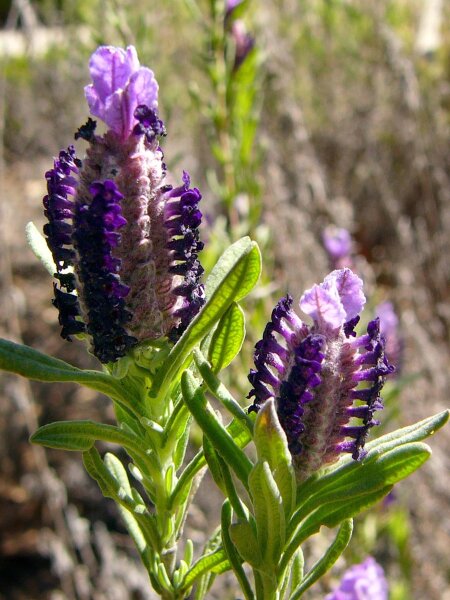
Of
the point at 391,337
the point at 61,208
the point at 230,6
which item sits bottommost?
the point at 61,208

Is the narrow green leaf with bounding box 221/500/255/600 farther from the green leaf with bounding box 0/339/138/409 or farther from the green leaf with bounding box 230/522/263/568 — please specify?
the green leaf with bounding box 0/339/138/409

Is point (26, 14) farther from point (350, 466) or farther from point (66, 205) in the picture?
point (350, 466)

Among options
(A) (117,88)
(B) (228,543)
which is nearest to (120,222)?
(A) (117,88)

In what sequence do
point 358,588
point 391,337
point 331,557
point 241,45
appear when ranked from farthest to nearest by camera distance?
point 391,337
point 241,45
point 358,588
point 331,557

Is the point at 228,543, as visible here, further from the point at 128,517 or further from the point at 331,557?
the point at 128,517

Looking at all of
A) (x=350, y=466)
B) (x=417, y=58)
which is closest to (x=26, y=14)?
(x=350, y=466)

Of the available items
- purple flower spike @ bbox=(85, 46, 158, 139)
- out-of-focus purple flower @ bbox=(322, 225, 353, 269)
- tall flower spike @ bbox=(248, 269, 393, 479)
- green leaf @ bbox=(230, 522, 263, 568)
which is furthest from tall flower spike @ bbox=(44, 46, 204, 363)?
out-of-focus purple flower @ bbox=(322, 225, 353, 269)
